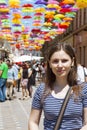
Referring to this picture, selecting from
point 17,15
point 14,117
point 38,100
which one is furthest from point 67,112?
point 17,15

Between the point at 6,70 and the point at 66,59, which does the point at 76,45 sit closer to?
the point at 6,70

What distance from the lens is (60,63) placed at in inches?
137

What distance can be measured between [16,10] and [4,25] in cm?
689

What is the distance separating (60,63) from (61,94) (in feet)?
0.75

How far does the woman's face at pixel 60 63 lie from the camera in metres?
3.49

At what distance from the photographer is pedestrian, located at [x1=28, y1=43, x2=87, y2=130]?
3381mm

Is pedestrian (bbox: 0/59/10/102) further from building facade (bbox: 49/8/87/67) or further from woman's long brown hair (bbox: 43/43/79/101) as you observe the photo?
building facade (bbox: 49/8/87/67)

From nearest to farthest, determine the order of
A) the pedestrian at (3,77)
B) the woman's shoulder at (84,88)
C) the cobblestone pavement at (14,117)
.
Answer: the woman's shoulder at (84,88) → the cobblestone pavement at (14,117) → the pedestrian at (3,77)

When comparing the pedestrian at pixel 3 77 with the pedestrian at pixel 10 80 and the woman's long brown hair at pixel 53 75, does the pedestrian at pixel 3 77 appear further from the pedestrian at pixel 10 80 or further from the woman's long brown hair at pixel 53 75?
the woman's long brown hair at pixel 53 75

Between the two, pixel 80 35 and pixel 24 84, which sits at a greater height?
pixel 24 84

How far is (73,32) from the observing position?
48.3m

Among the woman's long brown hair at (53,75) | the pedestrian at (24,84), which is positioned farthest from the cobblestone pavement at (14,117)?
the woman's long brown hair at (53,75)

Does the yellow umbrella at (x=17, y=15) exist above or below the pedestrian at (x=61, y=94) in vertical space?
below

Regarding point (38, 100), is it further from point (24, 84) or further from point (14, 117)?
point (24, 84)
